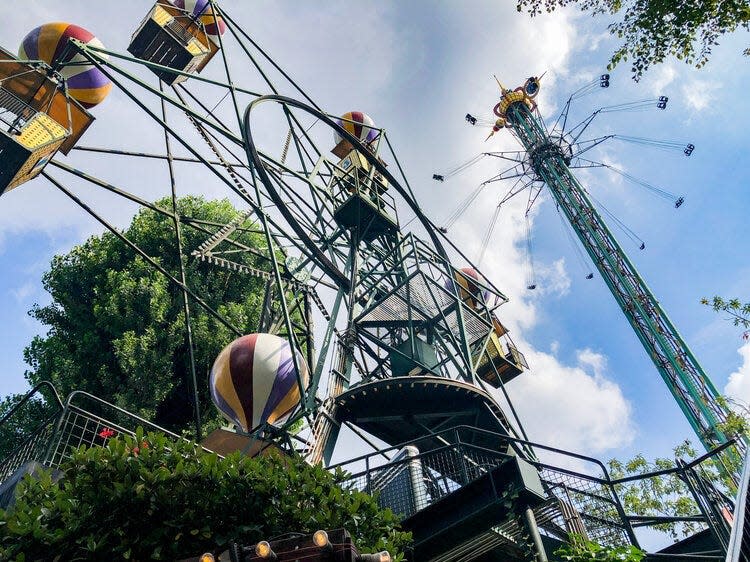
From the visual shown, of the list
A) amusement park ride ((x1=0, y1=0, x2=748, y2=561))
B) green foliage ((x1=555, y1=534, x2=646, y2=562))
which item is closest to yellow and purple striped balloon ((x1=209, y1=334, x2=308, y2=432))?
amusement park ride ((x1=0, y1=0, x2=748, y2=561))

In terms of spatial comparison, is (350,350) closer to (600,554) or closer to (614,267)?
(600,554)

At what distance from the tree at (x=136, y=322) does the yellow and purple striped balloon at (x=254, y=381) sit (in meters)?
5.52

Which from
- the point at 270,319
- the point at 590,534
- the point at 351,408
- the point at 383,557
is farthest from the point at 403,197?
the point at 383,557

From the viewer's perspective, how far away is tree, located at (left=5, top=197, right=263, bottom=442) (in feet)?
50.0

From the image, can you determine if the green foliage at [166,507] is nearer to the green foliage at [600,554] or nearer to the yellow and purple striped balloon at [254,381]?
the green foliage at [600,554]

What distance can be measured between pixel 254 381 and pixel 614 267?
686 inches

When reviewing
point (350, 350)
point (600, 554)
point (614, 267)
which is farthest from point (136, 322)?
point (614, 267)

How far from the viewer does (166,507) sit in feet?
15.6

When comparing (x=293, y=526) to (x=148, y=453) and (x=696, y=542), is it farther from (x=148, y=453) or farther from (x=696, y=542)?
(x=696, y=542)

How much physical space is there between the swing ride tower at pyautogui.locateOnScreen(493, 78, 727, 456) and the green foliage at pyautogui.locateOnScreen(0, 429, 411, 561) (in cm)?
1243

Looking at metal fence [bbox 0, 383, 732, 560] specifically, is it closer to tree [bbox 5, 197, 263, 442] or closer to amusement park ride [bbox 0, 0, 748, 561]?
amusement park ride [bbox 0, 0, 748, 561]

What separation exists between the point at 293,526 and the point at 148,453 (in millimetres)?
1442

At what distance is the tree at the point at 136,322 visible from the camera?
15227 millimetres

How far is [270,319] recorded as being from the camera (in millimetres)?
13523
